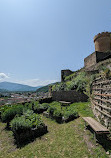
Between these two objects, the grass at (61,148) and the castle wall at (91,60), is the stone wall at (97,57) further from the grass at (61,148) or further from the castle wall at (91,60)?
the grass at (61,148)

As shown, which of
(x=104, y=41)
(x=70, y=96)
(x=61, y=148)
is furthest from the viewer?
(x=104, y=41)

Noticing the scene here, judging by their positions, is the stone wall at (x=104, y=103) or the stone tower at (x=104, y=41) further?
the stone tower at (x=104, y=41)

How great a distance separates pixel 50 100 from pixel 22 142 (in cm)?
956

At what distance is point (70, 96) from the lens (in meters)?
11.5

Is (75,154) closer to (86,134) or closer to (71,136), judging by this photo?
(71,136)

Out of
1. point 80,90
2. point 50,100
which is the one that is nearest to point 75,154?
point 80,90

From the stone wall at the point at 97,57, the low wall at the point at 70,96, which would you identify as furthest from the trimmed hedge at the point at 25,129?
the stone wall at the point at 97,57

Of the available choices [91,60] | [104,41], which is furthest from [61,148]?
[104,41]

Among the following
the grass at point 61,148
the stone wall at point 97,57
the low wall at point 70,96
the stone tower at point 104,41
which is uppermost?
the stone tower at point 104,41

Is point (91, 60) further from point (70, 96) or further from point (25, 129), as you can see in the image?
point (25, 129)

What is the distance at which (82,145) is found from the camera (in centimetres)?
314

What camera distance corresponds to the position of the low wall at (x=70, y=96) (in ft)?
34.1

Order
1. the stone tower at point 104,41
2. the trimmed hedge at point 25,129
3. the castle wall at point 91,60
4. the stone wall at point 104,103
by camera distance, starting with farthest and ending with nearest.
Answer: the stone tower at point 104,41 → the castle wall at point 91,60 → the trimmed hedge at point 25,129 → the stone wall at point 104,103

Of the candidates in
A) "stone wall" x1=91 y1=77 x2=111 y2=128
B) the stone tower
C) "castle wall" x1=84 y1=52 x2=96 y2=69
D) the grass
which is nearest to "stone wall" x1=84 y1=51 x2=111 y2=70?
"castle wall" x1=84 y1=52 x2=96 y2=69
